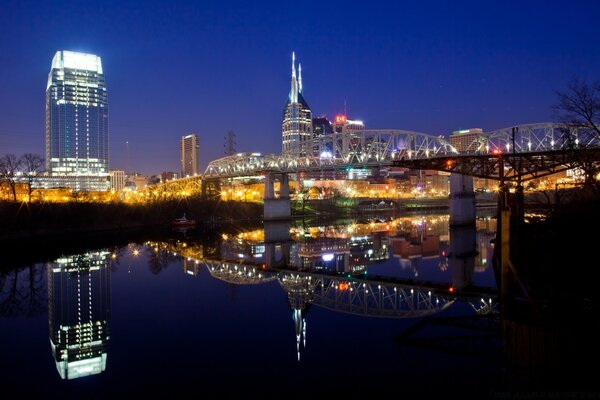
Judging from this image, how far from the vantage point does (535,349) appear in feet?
39.1

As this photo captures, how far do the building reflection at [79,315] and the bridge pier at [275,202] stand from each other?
5246cm

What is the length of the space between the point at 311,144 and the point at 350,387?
280 feet

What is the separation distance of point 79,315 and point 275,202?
67.3m

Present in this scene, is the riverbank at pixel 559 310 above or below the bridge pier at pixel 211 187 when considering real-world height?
below

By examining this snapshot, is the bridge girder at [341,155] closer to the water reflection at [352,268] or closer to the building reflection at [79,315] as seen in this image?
the water reflection at [352,268]

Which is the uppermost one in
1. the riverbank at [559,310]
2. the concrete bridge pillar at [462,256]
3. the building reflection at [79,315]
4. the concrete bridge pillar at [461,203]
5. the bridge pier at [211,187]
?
the bridge pier at [211,187]

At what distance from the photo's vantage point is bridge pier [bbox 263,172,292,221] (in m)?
86.4

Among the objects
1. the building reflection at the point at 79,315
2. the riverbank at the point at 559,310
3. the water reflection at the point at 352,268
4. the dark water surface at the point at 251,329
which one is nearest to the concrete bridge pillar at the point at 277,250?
the water reflection at the point at 352,268

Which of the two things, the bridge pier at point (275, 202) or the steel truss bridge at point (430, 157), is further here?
the bridge pier at point (275, 202)

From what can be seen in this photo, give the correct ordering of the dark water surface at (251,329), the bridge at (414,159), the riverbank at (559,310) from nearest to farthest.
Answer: the riverbank at (559,310), the dark water surface at (251,329), the bridge at (414,159)

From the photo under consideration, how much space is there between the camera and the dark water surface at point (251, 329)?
1220 cm

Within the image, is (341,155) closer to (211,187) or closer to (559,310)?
(211,187)

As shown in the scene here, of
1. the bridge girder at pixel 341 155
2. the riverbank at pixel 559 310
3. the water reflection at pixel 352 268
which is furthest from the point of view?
the bridge girder at pixel 341 155

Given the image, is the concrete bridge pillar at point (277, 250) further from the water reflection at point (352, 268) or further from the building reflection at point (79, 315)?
the building reflection at point (79, 315)
